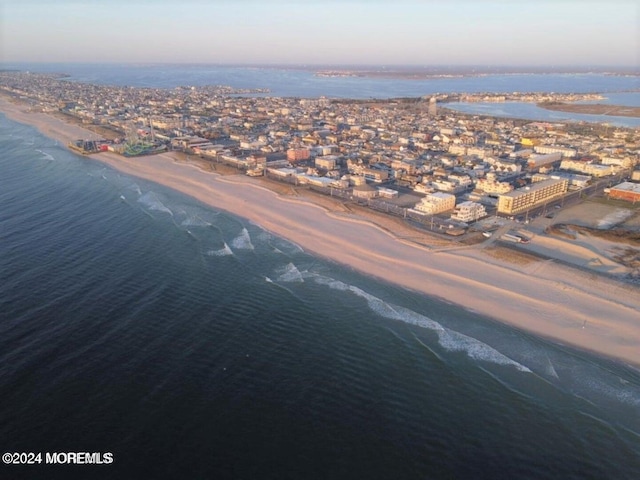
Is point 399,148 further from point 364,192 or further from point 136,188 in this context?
point 136,188

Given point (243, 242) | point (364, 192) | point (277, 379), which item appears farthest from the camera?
point (364, 192)

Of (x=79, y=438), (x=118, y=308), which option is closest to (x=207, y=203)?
(x=118, y=308)

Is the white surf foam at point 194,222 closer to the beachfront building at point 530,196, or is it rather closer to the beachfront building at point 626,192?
the beachfront building at point 530,196

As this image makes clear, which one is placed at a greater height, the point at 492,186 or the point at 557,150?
the point at 557,150

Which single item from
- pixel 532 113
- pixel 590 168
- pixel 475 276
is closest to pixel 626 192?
pixel 590 168

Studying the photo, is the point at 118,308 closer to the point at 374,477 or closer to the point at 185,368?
the point at 185,368

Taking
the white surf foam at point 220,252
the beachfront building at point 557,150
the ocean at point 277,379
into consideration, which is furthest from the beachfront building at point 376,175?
the beachfront building at point 557,150
